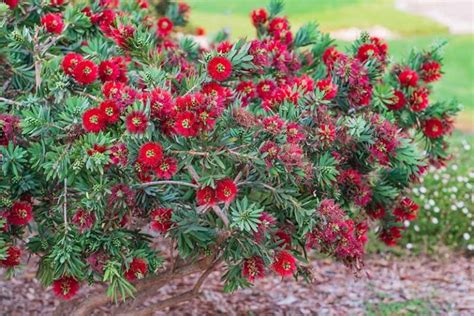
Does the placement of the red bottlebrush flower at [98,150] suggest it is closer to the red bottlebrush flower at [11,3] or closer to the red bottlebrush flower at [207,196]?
the red bottlebrush flower at [207,196]

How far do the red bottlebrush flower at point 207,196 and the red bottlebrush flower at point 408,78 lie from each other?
154cm

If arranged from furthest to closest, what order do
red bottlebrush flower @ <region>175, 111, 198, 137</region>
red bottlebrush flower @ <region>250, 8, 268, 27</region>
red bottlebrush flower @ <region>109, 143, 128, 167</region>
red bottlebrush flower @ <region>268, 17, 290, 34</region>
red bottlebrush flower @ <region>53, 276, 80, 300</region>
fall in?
1. red bottlebrush flower @ <region>250, 8, 268, 27</region>
2. red bottlebrush flower @ <region>268, 17, 290, 34</region>
3. red bottlebrush flower @ <region>53, 276, 80, 300</region>
4. red bottlebrush flower @ <region>109, 143, 128, 167</region>
5. red bottlebrush flower @ <region>175, 111, 198, 137</region>

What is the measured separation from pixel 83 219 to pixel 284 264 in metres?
0.80

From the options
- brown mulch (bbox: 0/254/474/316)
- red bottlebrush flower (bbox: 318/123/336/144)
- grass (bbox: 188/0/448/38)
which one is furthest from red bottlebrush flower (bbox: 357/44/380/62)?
grass (bbox: 188/0/448/38)

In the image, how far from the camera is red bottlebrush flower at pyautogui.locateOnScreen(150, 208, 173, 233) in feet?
10.5

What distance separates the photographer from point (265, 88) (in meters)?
3.76

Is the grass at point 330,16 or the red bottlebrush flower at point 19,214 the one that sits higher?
the red bottlebrush flower at point 19,214

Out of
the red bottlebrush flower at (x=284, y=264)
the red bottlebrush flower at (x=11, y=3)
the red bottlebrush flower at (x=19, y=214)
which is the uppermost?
the red bottlebrush flower at (x=11, y=3)

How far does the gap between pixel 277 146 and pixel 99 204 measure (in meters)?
0.70

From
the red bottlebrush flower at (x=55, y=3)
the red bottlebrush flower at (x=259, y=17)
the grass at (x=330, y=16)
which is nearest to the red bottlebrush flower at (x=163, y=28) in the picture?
the red bottlebrush flower at (x=259, y=17)

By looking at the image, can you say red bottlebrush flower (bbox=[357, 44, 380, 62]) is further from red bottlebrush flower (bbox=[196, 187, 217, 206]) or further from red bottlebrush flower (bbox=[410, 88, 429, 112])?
red bottlebrush flower (bbox=[196, 187, 217, 206])

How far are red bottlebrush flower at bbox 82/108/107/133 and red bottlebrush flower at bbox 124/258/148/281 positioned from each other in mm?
630

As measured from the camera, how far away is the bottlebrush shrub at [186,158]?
9.67 ft

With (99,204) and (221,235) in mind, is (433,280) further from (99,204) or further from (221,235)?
(99,204)
